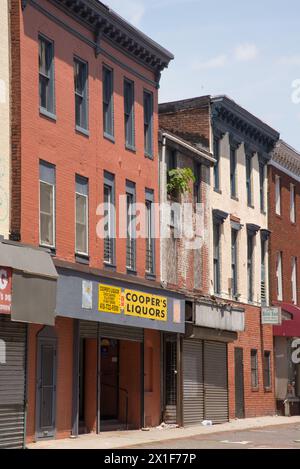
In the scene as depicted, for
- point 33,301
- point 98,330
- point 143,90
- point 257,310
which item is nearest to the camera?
point 33,301

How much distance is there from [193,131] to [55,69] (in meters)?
12.6

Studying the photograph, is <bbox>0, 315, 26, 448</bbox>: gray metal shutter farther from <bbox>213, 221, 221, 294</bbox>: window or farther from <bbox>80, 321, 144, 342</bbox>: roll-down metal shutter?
<bbox>213, 221, 221, 294</bbox>: window

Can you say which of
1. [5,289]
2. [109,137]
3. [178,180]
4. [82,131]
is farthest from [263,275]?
[5,289]

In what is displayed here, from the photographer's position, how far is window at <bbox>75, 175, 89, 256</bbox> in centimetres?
2833

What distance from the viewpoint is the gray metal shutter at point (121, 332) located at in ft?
96.3

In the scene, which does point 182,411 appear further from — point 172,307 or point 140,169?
point 140,169

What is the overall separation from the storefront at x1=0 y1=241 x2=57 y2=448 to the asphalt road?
300 cm

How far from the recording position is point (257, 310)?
42469mm

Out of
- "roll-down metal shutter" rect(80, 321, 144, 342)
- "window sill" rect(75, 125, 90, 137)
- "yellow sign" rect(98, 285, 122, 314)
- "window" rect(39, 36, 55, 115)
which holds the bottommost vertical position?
"roll-down metal shutter" rect(80, 321, 144, 342)

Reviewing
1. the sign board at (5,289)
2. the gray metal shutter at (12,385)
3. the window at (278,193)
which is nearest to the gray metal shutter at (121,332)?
the gray metal shutter at (12,385)

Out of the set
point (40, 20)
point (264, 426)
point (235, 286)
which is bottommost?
point (264, 426)

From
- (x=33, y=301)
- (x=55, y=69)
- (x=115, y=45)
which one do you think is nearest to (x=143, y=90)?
(x=115, y=45)

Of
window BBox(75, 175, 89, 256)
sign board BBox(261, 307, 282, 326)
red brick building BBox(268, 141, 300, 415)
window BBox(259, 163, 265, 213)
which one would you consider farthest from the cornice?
red brick building BBox(268, 141, 300, 415)

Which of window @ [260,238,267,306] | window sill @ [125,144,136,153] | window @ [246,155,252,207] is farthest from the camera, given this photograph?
window @ [260,238,267,306]
